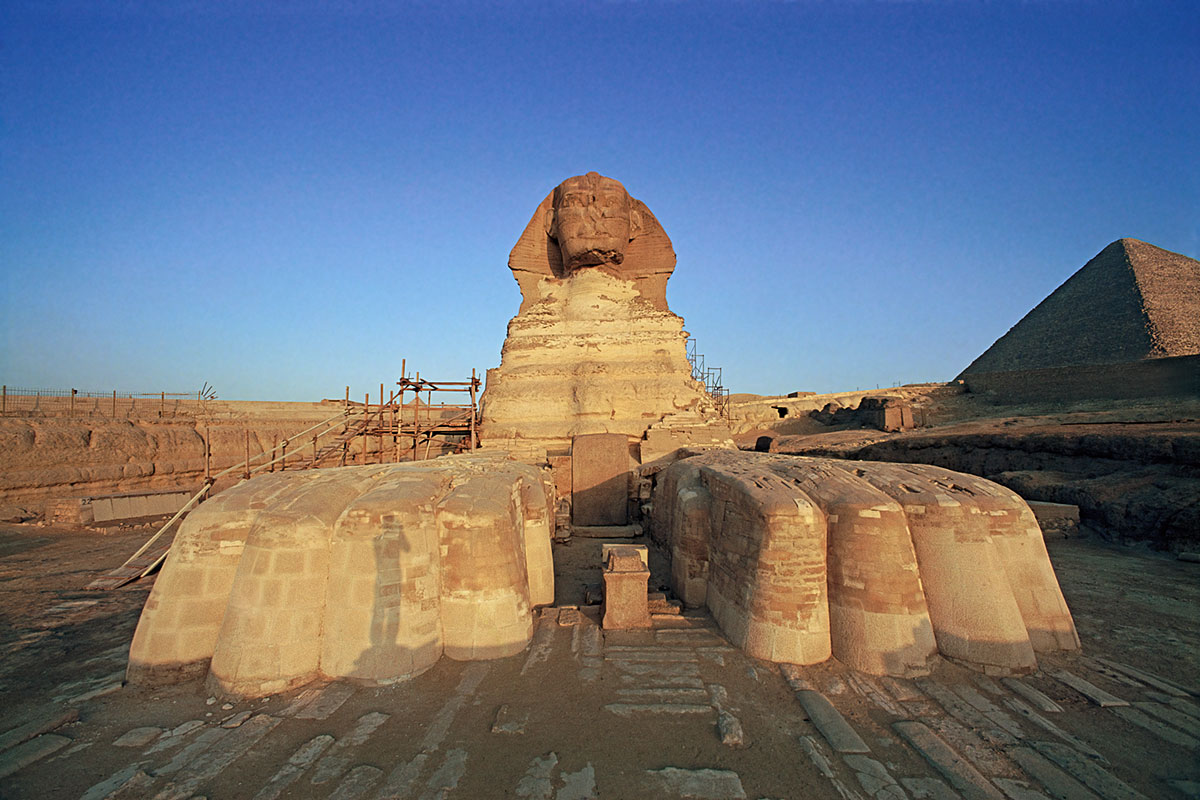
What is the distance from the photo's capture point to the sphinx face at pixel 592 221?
12.6 metres

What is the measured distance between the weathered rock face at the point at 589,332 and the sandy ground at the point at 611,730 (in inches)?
272

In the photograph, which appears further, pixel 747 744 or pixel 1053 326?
pixel 1053 326

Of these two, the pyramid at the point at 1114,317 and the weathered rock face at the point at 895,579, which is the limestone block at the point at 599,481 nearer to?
the weathered rock face at the point at 895,579

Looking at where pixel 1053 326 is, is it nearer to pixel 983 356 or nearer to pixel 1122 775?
pixel 983 356

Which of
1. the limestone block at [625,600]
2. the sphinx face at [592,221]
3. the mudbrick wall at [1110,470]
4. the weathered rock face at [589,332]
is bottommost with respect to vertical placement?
the limestone block at [625,600]

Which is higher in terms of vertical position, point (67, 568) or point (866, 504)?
point (866, 504)

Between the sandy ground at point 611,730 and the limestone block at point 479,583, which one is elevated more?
the limestone block at point 479,583

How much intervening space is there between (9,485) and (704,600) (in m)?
16.1

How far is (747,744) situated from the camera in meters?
2.96

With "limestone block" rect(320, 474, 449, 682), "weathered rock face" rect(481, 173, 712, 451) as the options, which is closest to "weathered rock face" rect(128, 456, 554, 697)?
"limestone block" rect(320, 474, 449, 682)

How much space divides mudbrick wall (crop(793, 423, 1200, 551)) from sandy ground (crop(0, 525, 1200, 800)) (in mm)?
4347

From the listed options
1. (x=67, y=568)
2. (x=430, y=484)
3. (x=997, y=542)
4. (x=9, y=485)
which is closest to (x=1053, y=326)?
(x=997, y=542)

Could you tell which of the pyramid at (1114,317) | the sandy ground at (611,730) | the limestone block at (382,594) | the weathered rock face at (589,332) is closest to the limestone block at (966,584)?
the sandy ground at (611,730)

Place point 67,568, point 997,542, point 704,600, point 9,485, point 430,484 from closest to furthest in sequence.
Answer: point 997,542, point 430,484, point 704,600, point 67,568, point 9,485
